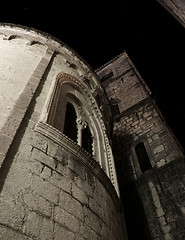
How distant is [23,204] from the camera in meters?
2.22

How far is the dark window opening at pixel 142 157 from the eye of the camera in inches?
307

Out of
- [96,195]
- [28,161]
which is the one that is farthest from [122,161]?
[28,161]

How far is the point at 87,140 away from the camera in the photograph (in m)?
5.16

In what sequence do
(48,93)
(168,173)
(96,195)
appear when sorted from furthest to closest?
(168,173)
(48,93)
(96,195)

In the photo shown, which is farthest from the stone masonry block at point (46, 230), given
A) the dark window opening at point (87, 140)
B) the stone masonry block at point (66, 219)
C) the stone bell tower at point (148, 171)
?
the stone bell tower at point (148, 171)

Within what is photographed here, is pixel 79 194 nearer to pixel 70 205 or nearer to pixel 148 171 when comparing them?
pixel 70 205

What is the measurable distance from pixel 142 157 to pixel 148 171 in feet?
3.97

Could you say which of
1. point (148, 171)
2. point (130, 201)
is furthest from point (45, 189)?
point (148, 171)

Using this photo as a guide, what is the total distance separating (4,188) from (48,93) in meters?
2.59

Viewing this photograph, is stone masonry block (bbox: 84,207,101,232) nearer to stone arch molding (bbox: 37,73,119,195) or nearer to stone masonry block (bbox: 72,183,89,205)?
stone masonry block (bbox: 72,183,89,205)

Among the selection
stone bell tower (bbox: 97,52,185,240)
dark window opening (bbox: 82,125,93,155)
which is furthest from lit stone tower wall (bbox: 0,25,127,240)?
stone bell tower (bbox: 97,52,185,240)

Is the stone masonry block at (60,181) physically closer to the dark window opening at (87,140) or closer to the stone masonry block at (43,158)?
the stone masonry block at (43,158)

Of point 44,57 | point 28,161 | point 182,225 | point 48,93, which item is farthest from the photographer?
point 44,57

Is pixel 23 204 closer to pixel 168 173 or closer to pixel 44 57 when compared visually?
pixel 44 57
